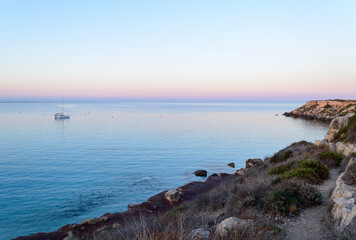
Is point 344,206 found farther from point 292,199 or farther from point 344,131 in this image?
point 344,131

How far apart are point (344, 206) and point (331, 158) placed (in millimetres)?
9039

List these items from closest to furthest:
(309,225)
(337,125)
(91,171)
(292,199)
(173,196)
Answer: (309,225)
(292,199)
(173,196)
(337,125)
(91,171)

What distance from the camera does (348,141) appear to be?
16797 mm

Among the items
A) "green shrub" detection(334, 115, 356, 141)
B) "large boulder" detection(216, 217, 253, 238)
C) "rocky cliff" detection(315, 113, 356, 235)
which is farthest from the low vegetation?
"green shrub" detection(334, 115, 356, 141)

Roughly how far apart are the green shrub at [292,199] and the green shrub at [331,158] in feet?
19.6

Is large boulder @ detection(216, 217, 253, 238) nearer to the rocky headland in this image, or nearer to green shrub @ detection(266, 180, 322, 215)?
the rocky headland

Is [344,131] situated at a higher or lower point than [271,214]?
higher

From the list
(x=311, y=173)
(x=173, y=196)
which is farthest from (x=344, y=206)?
(x=173, y=196)

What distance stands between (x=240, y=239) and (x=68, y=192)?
64.5 ft

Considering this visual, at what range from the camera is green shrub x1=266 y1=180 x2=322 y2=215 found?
7949 mm

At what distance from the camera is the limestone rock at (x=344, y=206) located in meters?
5.60

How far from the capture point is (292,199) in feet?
27.5

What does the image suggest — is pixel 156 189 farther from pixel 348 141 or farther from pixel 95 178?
pixel 348 141

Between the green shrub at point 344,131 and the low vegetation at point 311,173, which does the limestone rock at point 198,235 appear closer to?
the low vegetation at point 311,173
